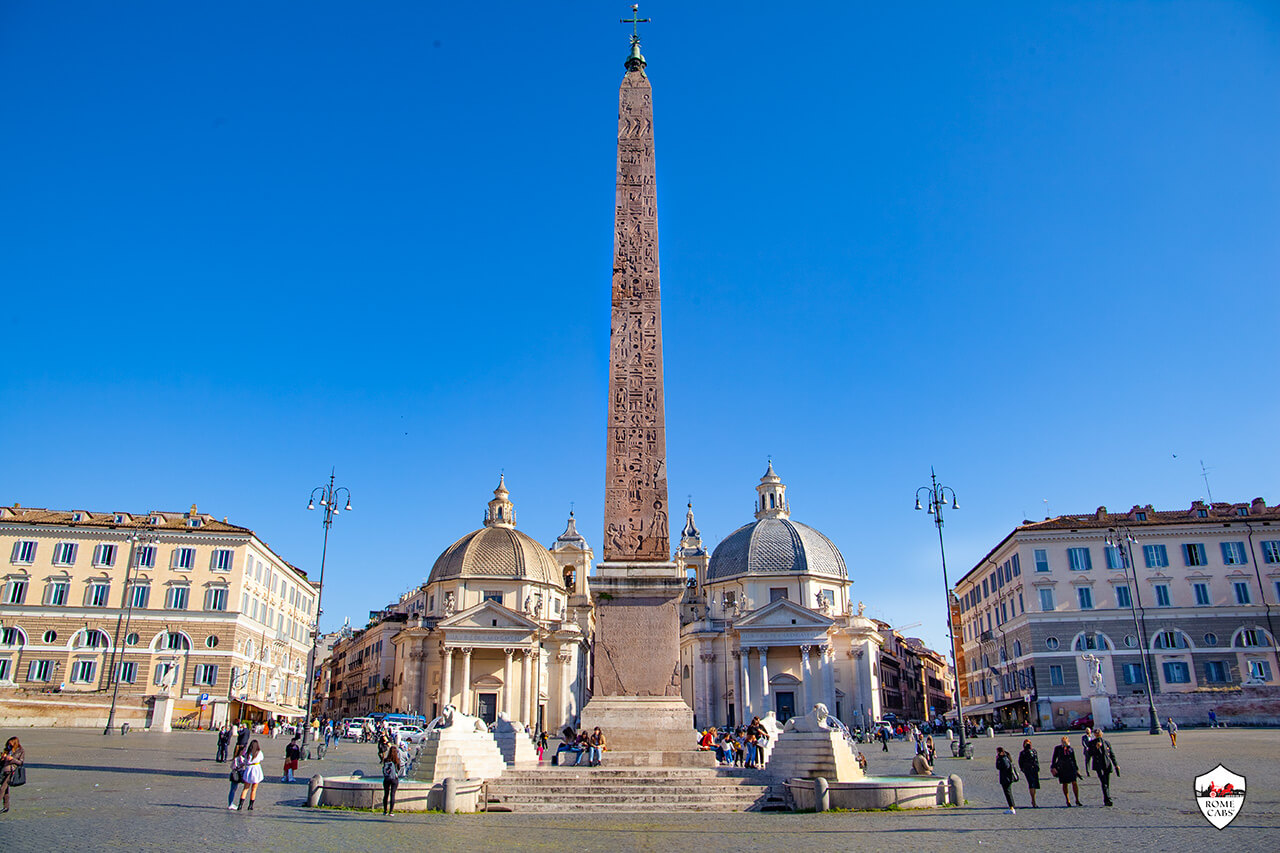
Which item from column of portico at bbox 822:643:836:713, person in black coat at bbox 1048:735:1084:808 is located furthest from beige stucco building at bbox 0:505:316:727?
person in black coat at bbox 1048:735:1084:808

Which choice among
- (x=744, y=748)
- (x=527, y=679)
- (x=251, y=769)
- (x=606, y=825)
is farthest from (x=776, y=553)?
(x=606, y=825)

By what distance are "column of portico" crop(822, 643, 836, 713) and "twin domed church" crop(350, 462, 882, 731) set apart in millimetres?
70

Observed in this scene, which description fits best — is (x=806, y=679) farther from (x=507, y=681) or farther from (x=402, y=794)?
(x=402, y=794)

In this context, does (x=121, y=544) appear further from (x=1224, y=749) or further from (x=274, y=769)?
(x=1224, y=749)

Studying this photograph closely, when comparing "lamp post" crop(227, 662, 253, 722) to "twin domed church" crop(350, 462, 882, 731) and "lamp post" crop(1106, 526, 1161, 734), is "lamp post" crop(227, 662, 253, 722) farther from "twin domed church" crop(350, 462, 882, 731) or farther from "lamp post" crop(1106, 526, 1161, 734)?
"lamp post" crop(1106, 526, 1161, 734)

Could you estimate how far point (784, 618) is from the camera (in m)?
48.7

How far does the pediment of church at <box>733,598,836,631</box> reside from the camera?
48.5 m

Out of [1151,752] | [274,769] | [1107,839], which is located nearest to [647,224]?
[1107,839]

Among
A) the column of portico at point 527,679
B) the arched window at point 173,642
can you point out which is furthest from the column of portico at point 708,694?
the arched window at point 173,642

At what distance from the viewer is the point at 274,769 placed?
22953 millimetres

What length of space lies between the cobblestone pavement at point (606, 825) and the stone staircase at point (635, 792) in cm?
35

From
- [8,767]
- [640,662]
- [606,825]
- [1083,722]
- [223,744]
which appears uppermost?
[640,662]

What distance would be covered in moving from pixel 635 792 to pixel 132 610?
1484 inches

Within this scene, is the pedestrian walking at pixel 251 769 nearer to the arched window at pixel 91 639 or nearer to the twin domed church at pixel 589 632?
the twin domed church at pixel 589 632
